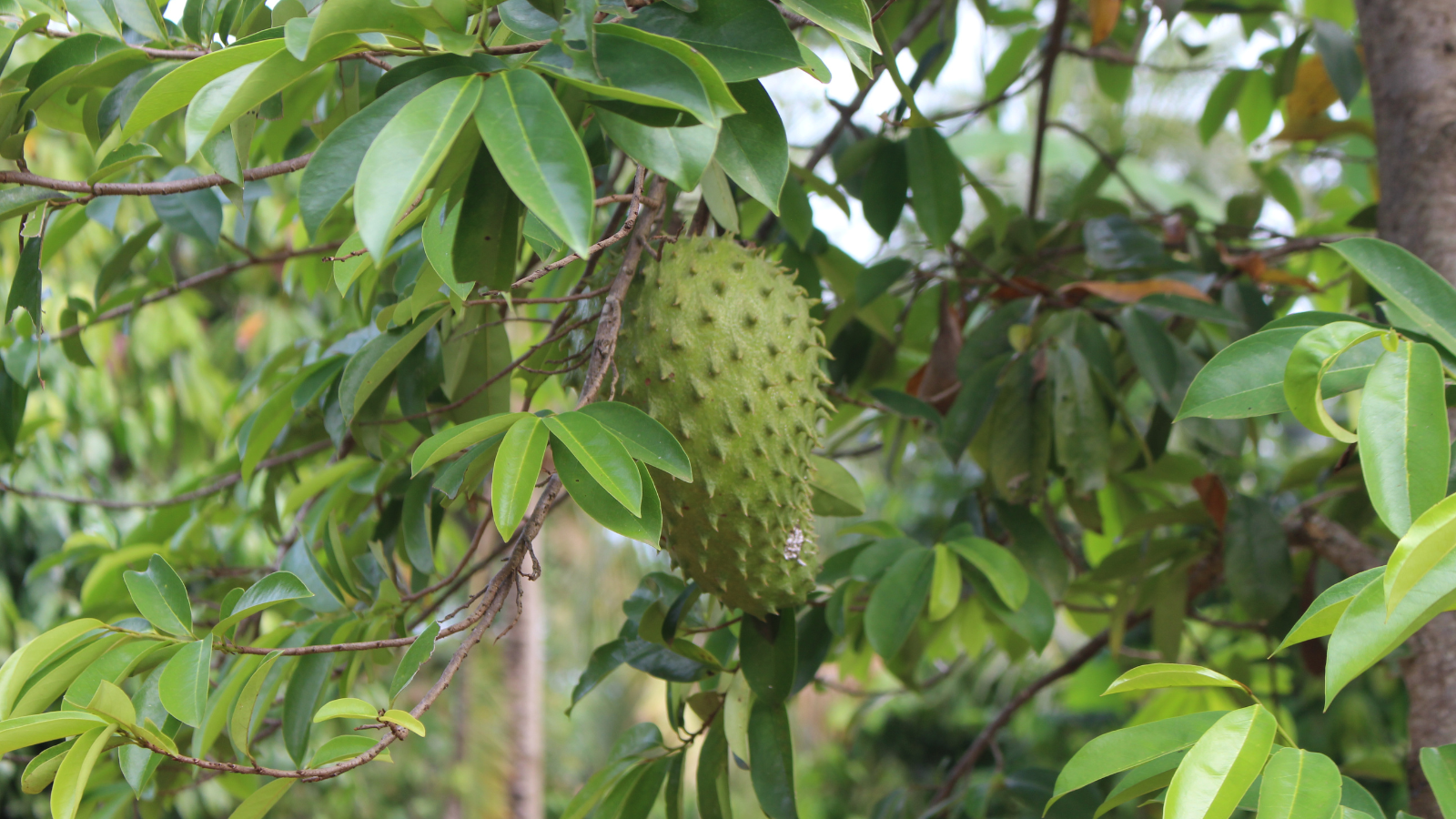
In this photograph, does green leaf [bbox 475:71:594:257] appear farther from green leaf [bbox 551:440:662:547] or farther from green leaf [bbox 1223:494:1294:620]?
green leaf [bbox 1223:494:1294:620]

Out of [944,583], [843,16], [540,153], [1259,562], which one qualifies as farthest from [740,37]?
[1259,562]

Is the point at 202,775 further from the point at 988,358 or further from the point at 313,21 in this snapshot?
the point at 988,358

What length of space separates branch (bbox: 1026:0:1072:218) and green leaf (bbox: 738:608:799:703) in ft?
3.31

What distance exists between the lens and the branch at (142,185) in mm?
729

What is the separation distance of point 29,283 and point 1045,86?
155 centimetres

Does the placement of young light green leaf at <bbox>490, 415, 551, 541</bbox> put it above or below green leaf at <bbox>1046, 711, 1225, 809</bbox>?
above

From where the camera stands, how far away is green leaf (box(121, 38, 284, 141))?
55 centimetres

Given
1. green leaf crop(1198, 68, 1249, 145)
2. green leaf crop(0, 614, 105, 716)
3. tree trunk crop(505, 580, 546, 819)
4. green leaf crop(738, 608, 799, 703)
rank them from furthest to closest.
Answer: tree trunk crop(505, 580, 546, 819)
green leaf crop(1198, 68, 1249, 145)
green leaf crop(738, 608, 799, 703)
green leaf crop(0, 614, 105, 716)

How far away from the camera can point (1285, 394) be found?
593 mm

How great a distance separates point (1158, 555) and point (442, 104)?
1273 mm

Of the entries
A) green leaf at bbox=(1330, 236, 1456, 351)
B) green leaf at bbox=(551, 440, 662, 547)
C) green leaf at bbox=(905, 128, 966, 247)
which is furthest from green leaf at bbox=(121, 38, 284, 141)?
green leaf at bbox=(905, 128, 966, 247)

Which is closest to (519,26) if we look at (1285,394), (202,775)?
(1285,394)

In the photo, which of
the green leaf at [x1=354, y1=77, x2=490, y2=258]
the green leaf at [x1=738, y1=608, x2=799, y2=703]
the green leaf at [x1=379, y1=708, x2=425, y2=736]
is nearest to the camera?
the green leaf at [x1=354, y1=77, x2=490, y2=258]

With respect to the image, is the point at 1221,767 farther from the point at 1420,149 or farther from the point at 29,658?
the point at 1420,149
